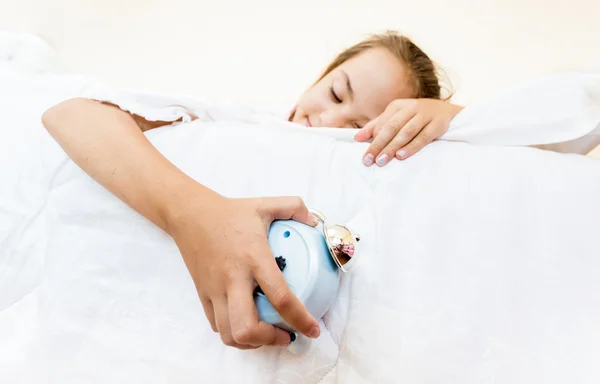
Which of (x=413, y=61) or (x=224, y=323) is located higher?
(x=413, y=61)

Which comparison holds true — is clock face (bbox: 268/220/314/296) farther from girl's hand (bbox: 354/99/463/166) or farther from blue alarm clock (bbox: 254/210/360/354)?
girl's hand (bbox: 354/99/463/166)

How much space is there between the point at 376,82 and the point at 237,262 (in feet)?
1.65

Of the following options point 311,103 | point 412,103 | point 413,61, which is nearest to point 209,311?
point 412,103

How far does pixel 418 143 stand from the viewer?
57 centimetres

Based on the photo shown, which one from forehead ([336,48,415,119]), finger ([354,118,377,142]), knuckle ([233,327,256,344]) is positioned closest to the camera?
knuckle ([233,327,256,344])

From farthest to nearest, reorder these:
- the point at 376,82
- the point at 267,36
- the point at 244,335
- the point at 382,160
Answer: the point at 267,36 → the point at 376,82 → the point at 382,160 → the point at 244,335

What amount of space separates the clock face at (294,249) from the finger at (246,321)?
0.04 meters

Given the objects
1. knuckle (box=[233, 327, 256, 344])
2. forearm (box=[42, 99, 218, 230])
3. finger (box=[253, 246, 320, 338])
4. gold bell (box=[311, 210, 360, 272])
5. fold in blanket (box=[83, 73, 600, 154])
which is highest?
fold in blanket (box=[83, 73, 600, 154])

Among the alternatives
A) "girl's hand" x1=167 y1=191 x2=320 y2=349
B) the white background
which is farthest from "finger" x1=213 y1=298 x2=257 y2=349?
the white background

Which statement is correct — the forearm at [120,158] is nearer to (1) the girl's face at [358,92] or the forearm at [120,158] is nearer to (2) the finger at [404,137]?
(2) the finger at [404,137]

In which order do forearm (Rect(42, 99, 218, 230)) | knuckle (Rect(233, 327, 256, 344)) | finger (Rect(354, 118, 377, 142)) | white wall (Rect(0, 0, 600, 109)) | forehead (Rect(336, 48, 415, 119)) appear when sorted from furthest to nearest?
white wall (Rect(0, 0, 600, 109)) → forehead (Rect(336, 48, 415, 119)) → finger (Rect(354, 118, 377, 142)) → forearm (Rect(42, 99, 218, 230)) → knuckle (Rect(233, 327, 256, 344))

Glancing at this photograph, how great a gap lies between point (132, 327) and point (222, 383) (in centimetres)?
12

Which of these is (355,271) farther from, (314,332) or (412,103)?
(412,103)

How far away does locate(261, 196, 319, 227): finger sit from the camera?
472mm
